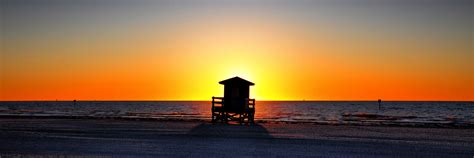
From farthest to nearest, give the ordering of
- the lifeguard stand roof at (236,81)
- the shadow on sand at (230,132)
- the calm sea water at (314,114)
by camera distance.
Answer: the calm sea water at (314,114), the lifeguard stand roof at (236,81), the shadow on sand at (230,132)

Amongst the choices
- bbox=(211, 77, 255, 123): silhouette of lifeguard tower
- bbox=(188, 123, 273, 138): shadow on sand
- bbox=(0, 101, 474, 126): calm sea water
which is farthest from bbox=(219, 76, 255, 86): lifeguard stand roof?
bbox=(0, 101, 474, 126): calm sea water

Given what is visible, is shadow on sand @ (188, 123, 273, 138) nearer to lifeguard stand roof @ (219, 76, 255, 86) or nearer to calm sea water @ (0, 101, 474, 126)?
lifeguard stand roof @ (219, 76, 255, 86)

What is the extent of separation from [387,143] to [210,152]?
8190mm

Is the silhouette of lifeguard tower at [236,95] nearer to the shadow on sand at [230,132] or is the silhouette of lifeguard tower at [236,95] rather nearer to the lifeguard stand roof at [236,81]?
the lifeguard stand roof at [236,81]

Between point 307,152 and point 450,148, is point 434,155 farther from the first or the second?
point 307,152

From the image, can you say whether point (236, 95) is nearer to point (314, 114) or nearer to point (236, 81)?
point (236, 81)

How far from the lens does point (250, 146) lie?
18797 millimetres

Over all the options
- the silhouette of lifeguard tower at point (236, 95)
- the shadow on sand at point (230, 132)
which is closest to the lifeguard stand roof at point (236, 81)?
the silhouette of lifeguard tower at point (236, 95)

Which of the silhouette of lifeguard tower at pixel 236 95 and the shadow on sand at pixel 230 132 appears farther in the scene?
the silhouette of lifeguard tower at pixel 236 95

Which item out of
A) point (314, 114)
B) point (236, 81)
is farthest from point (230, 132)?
point (314, 114)

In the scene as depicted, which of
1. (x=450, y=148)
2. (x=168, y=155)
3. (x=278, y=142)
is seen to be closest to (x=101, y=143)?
(x=168, y=155)

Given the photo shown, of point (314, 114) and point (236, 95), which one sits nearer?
point (236, 95)

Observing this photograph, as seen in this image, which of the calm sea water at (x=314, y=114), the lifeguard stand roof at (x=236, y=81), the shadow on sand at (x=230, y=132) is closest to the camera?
the shadow on sand at (x=230, y=132)

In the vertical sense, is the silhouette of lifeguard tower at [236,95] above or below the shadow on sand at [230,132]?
above
